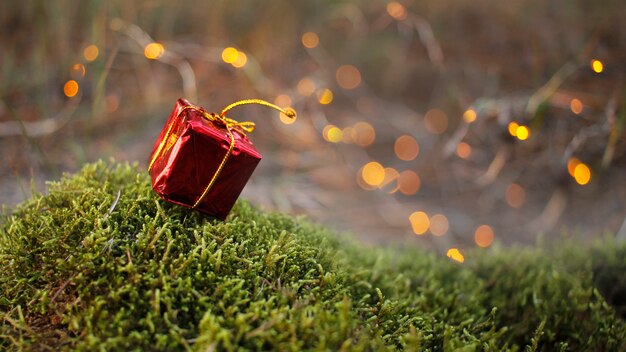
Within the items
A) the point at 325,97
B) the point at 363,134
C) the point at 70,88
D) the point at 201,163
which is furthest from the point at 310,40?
the point at 201,163

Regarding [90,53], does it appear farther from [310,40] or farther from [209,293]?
[209,293]

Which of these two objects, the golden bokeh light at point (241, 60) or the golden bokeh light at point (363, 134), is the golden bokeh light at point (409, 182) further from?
the golden bokeh light at point (241, 60)

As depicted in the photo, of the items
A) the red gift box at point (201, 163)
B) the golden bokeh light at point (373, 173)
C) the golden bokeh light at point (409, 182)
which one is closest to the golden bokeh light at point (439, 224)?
the golden bokeh light at point (409, 182)

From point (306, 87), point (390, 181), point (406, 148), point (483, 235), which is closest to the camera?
point (483, 235)

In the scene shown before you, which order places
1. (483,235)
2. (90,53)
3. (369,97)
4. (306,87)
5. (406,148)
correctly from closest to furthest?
(90,53) < (483,235) < (306,87) < (406,148) < (369,97)

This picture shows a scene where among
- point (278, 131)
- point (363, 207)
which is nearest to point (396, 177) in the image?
point (363, 207)

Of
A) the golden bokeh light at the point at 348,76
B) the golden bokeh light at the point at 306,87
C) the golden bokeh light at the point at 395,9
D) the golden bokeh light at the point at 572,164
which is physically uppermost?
the golden bokeh light at the point at 395,9

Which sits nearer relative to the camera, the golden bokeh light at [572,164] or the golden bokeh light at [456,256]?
the golden bokeh light at [456,256]

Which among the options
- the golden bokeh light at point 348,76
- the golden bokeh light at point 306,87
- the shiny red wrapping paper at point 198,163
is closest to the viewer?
the shiny red wrapping paper at point 198,163
